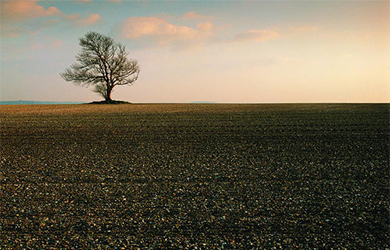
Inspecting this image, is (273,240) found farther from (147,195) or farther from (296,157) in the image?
(296,157)

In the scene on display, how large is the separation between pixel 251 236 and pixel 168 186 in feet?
8.22

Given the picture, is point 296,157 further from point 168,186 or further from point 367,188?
point 168,186

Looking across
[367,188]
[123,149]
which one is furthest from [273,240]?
[123,149]

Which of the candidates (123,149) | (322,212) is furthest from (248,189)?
(123,149)

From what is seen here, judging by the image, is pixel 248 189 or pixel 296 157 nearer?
pixel 248 189

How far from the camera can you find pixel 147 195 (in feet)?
19.8

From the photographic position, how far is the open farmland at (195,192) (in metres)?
4.62

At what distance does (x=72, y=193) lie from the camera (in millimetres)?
6195

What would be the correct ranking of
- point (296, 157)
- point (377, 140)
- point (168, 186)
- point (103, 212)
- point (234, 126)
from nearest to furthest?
point (103, 212)
point (168, 186)
point (296, 157)
point (377, 140)
point (234, 126)

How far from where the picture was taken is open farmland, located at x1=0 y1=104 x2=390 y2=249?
15.2ft

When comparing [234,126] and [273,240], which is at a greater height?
[234,126]

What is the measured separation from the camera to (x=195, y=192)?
6.16m

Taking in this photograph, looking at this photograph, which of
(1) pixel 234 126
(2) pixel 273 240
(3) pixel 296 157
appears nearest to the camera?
(2) pixel 273 240

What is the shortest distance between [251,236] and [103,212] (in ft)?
9.31
